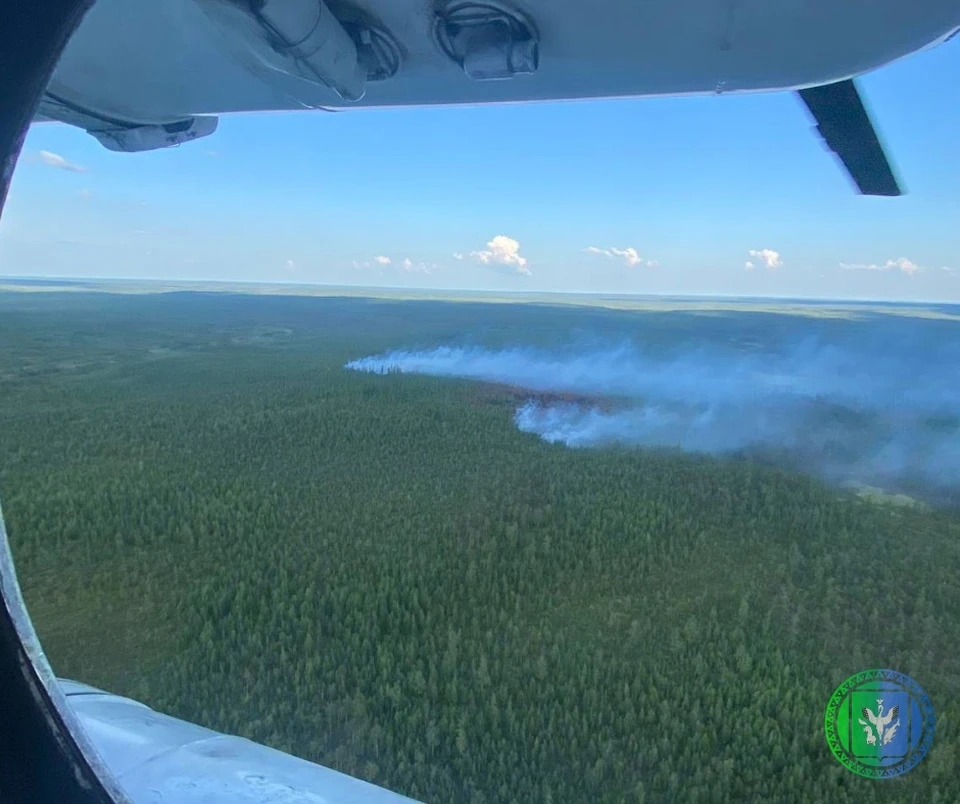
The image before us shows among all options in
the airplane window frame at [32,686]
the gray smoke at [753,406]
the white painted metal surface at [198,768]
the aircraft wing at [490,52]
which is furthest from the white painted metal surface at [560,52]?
the gray smoke at [753,406]

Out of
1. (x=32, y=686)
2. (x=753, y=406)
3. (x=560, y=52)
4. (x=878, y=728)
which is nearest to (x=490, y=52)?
(x=560, y=52)

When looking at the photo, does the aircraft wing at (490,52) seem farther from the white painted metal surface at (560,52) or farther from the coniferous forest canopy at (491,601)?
the coniferous forest canopy at (491,601)

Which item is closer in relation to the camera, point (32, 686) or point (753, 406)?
point (32, 686)

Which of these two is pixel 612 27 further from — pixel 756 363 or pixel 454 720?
pixel 756 363

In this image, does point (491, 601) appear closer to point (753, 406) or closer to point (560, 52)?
point (560, 52)

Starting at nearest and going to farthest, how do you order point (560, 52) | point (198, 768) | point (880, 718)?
point (560, 52)
point (198, 768)
point (880, 718)

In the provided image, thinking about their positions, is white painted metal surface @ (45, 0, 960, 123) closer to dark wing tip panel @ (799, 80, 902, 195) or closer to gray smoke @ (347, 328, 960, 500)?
dark wing tip panel @ (799, 80, 902, 195)

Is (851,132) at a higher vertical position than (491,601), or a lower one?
higher
